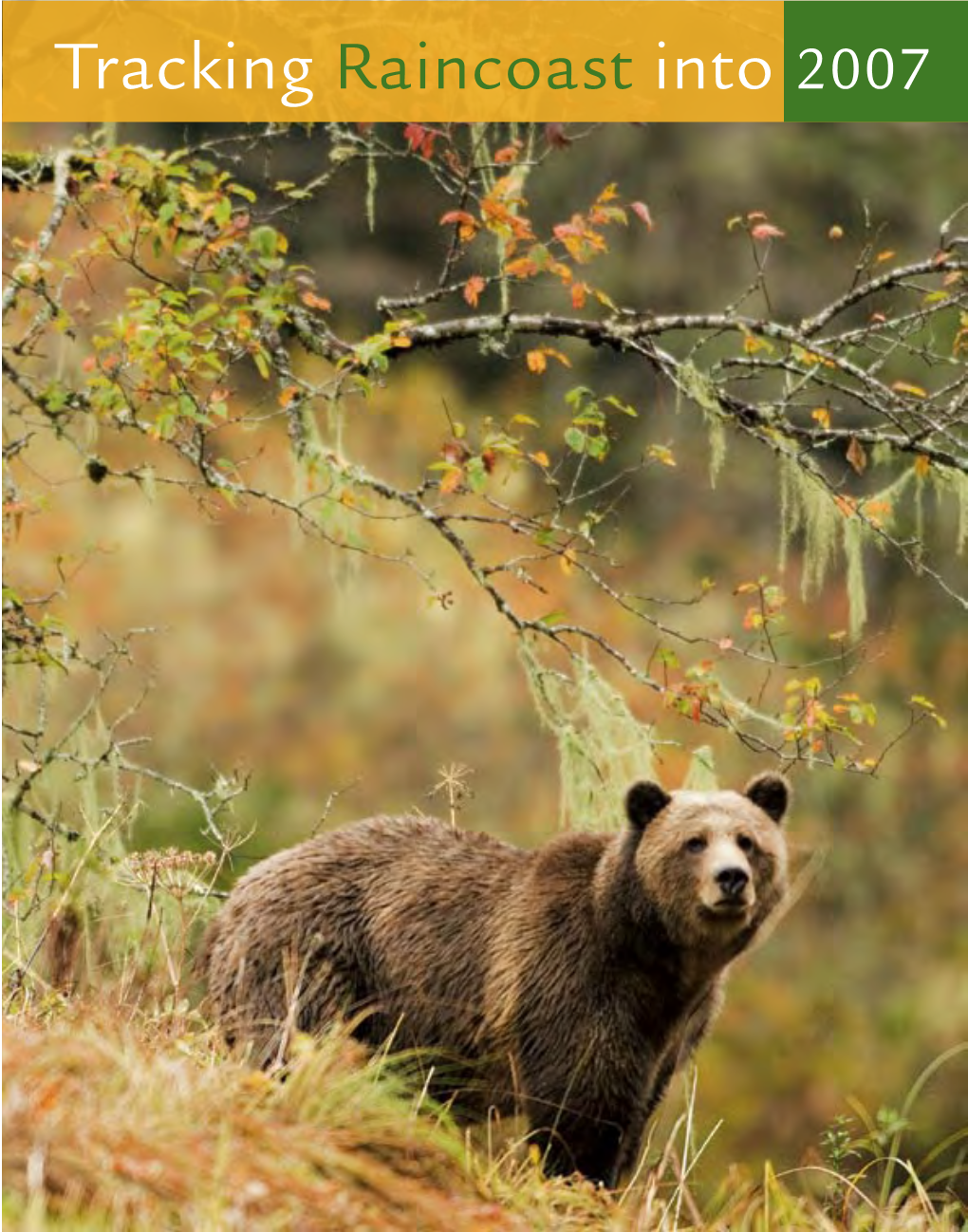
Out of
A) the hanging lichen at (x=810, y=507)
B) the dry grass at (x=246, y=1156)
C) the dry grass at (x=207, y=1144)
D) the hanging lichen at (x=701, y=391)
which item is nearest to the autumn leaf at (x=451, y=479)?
the hanging lichen at (x=701, y=391)

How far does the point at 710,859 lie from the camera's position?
21.4 ft

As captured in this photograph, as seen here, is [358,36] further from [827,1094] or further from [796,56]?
[827,1094]

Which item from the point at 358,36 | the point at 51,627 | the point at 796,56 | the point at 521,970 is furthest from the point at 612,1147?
the point at 796,56

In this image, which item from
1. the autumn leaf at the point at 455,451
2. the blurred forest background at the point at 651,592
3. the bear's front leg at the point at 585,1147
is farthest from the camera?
the blurred forest background at the point at 651,592

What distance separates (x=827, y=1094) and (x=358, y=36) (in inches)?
526

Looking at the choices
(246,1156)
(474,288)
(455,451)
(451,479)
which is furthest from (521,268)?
(246,1156)

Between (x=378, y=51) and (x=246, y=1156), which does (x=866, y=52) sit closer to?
(x=378, y=51)

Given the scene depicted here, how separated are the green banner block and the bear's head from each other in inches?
150

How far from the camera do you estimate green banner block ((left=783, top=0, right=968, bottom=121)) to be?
10766mm

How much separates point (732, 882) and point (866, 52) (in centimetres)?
625

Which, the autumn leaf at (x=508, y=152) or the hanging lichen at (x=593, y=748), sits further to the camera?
the hanging lichen at (x=593, y=748)

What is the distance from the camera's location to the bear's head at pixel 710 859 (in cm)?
649

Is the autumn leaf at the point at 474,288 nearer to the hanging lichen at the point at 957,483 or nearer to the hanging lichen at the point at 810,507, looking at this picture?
the hanging lichen at the point at 810,507

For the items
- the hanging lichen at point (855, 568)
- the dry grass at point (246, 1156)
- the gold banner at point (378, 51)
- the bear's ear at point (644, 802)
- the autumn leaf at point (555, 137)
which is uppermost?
the gold banner at point (378, 51)
